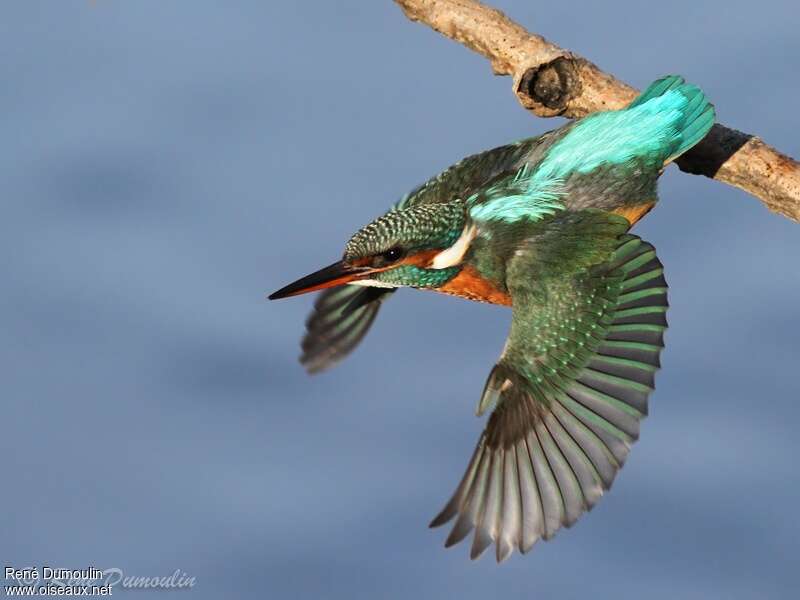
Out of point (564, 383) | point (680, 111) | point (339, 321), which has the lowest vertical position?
point (564, 383)

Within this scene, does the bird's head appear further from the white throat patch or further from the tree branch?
the tree branch

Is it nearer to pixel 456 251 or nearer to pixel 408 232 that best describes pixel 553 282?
pixel 456 251

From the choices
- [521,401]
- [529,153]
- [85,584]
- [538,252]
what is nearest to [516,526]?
[521,401]

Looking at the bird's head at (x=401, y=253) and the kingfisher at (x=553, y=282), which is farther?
the bird's head at (x=401, y=253)

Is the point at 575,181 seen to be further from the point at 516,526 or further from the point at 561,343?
the point at 516,526

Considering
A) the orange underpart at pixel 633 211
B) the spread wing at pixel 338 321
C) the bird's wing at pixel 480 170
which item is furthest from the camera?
the spread wing at pixel 338 321

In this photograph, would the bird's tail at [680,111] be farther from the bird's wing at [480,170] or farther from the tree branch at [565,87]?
the bird's wing at [480,170]

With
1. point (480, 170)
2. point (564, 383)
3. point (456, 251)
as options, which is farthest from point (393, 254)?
point (564, 383)

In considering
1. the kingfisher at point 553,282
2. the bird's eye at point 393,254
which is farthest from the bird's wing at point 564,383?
the bird's eye at point 393,254
